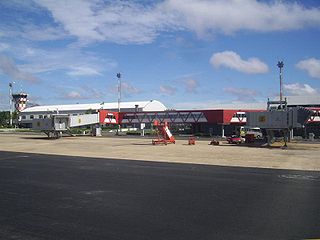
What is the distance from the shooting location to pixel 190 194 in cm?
1598

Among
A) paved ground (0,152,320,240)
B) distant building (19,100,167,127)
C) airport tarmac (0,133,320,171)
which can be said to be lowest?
paved ground (0,152,320,240)

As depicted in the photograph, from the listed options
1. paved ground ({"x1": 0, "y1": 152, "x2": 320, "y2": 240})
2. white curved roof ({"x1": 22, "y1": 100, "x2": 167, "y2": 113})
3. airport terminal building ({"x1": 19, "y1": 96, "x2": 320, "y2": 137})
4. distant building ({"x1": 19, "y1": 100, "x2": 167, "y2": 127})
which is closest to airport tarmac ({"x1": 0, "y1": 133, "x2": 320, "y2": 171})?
paved ground ({"x1": 0, "y1": 152, "x2": 320, "y2": 240})

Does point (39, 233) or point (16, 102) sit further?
point (16, 102)

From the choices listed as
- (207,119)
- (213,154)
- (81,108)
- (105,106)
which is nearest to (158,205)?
(213,154)

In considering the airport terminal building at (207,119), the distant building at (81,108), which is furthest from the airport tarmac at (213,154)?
the distant building at (81,108)

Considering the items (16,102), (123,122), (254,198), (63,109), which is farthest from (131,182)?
(16,102)

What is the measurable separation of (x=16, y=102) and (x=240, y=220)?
179625mm

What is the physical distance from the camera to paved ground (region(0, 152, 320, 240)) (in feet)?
34.2

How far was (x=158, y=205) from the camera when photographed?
13727 mm

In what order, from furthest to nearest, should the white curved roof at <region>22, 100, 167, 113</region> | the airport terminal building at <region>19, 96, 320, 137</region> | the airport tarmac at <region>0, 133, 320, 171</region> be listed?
the white curved roof at <region>22, 100, 167, 113</region> < the airport terminal building at <region>19, 96, 320, 137</region> < the airport tarmac at <region>0, 133, 320, 171</region>

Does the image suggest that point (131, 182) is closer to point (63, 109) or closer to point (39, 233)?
point (39, 233)

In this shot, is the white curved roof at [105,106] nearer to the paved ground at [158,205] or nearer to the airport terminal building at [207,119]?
the airport terminal building at [207,119]

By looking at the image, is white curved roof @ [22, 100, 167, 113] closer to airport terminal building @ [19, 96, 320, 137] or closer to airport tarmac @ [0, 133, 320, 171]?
airport terminal building @ [19, 96, 320, 137]

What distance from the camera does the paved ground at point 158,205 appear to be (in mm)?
10414
